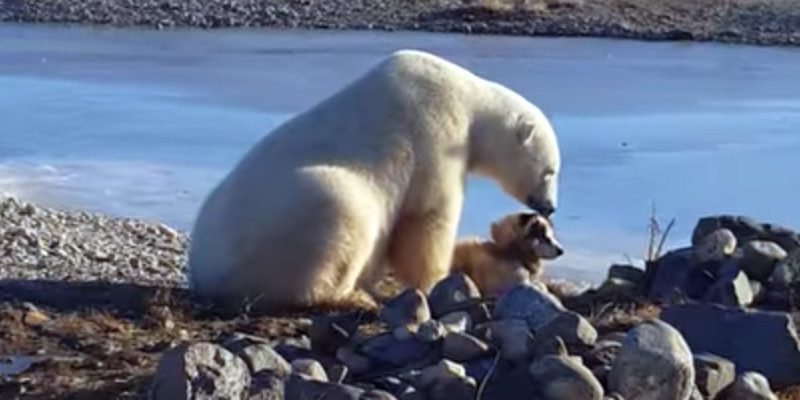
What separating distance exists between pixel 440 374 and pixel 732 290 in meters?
2.01

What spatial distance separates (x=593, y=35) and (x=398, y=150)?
2168 cm

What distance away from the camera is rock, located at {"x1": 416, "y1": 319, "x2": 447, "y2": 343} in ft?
19.2

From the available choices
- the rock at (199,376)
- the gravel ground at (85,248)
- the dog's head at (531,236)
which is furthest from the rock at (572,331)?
the gravel ground at (85,248)

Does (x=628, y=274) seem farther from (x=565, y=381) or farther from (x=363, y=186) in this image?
(x=565, y=381)

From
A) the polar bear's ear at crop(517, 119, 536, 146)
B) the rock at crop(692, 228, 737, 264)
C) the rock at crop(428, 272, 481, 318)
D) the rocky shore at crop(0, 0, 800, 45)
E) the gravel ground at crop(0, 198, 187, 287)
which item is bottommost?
the rocky shore at crop(0, 0, 800, 45)

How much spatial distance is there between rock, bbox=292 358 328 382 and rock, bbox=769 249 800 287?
2518 mm

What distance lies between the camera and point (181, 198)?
12.5 metres

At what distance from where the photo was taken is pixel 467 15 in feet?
105

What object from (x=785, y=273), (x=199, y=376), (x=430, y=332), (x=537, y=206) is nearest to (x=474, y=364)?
(x=430, y=332)

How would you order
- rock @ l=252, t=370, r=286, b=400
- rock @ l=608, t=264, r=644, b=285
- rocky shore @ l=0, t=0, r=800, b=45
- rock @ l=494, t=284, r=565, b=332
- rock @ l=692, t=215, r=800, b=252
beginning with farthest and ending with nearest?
rocky shore @ l=0, t=0, r=800, b=45 → rock @ l=692, t=215, r=800, b=252 → rock @ l=608, t=264, r=644, b=285 → rock @ l=494, t=284, r=565, b=332 → rock @ l=252, t=370, r=286, b=400

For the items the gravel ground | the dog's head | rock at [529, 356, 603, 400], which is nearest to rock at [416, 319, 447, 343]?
rock at [529, 356, 603, 400]

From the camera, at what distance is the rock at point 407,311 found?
6363mm

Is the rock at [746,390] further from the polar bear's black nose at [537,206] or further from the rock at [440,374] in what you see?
the polar bear's black nose at [537,206]

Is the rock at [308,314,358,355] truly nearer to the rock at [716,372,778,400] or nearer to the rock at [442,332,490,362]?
the rock at [442,332,490,362]
